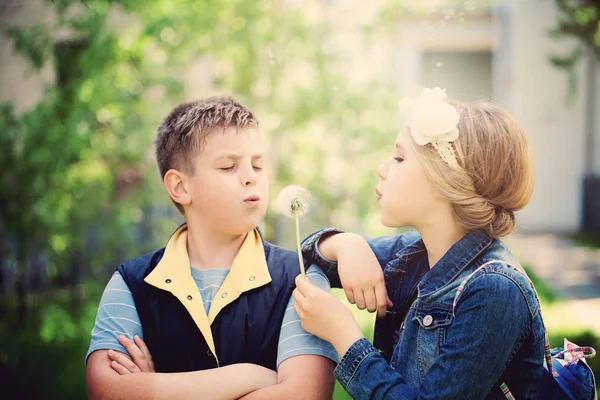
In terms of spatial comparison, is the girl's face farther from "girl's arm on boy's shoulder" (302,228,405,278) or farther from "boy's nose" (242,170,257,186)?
"boy's nose" (242,170,257,186)

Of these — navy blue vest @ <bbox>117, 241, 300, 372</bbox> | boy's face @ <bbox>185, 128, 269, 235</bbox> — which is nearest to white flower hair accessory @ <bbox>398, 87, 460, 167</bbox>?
boy's face @ <bbox>185, 128, 269, 235</bbox>

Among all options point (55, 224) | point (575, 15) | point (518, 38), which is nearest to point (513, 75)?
point (518, 38)

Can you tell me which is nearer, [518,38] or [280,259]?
[280,259]

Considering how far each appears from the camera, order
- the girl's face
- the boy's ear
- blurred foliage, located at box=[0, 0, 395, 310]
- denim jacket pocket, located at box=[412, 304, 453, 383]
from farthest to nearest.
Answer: blurred foliage, located at box=[0, 0, 395, 310]
the boy's ear
the girl's face
denim jacket pocket, located at box=[412, 304, 453, 383]

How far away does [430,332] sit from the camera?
174 centimetres

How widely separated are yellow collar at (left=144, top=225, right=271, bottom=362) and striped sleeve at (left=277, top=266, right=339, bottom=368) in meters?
0.14

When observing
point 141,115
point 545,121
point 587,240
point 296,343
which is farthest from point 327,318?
point 545,121

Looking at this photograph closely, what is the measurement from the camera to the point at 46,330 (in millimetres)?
4984

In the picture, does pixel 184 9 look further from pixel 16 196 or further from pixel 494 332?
pixel 494 332

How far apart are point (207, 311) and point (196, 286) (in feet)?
0.28

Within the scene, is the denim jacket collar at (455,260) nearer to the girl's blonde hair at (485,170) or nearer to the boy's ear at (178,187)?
the girl's blonde hair at (485,170)

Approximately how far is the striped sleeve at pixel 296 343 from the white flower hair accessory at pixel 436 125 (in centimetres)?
63

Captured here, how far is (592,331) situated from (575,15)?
6.84 ft

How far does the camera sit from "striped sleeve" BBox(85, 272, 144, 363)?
189 cm
